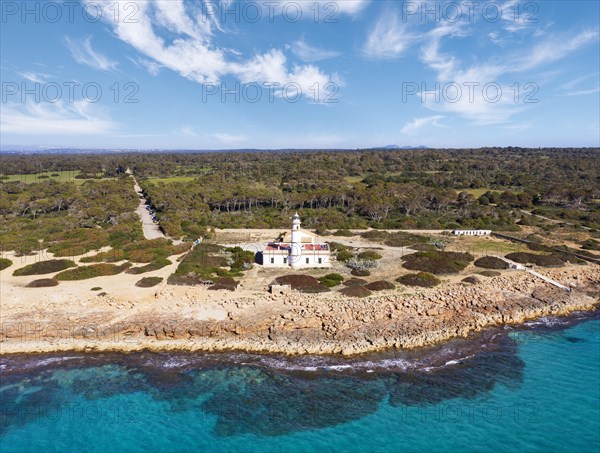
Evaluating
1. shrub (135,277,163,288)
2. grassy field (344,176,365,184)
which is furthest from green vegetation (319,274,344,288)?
grassy field (344,176,365,184)

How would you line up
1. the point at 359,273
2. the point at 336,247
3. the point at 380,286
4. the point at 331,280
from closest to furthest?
the point at 380,286 < the point at 331,280 < the point at 359,273 < the point at 336,247

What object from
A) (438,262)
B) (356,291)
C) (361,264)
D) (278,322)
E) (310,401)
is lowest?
(310,401)

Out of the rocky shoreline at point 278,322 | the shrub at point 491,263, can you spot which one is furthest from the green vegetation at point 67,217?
the shrub at point 491,263

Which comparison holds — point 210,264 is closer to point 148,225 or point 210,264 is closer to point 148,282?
point 148,282

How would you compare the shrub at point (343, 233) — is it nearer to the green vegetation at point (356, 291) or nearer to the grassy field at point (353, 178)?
the green vegetation at point (356, 291)

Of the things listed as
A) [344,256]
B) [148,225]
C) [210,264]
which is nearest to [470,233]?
[344,256]

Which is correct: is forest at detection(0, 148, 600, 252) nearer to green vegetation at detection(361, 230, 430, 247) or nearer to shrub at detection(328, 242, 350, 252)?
green vegetation at detection(361, 230, 430, 247)
